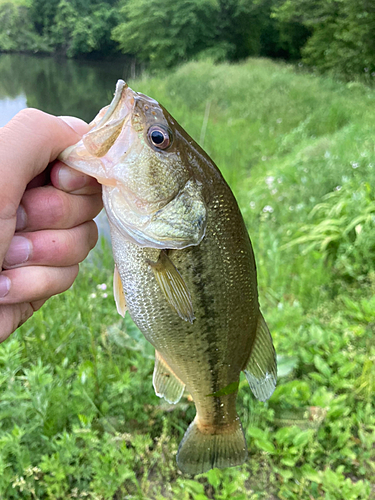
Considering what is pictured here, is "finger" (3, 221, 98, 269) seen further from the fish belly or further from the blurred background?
the blurred background

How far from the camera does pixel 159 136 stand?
99cm

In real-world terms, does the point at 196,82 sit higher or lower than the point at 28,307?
lower

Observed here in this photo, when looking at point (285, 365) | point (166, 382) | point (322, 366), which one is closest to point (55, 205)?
point (166, 382)

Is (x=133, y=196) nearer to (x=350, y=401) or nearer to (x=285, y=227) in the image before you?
(x=350, y=401)

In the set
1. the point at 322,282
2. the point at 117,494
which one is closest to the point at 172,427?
the point at 117,494

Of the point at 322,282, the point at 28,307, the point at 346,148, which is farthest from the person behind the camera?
the point at 346,148

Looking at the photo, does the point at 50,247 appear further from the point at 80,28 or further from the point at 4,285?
the point at 80,28

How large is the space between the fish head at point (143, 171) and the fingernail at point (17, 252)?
0.98ft

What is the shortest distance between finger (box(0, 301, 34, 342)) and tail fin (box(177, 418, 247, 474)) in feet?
2.57

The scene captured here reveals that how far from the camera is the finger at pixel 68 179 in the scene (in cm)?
108

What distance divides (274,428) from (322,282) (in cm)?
143

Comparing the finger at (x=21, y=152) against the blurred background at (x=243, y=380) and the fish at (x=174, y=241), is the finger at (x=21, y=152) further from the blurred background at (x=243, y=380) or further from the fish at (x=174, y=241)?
the blurred background at (x=243, y=380)

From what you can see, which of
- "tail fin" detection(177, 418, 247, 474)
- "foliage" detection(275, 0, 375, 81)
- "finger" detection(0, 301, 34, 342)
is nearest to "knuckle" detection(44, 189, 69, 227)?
"finger" detection(0, 301, 34, 342)

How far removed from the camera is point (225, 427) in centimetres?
132
